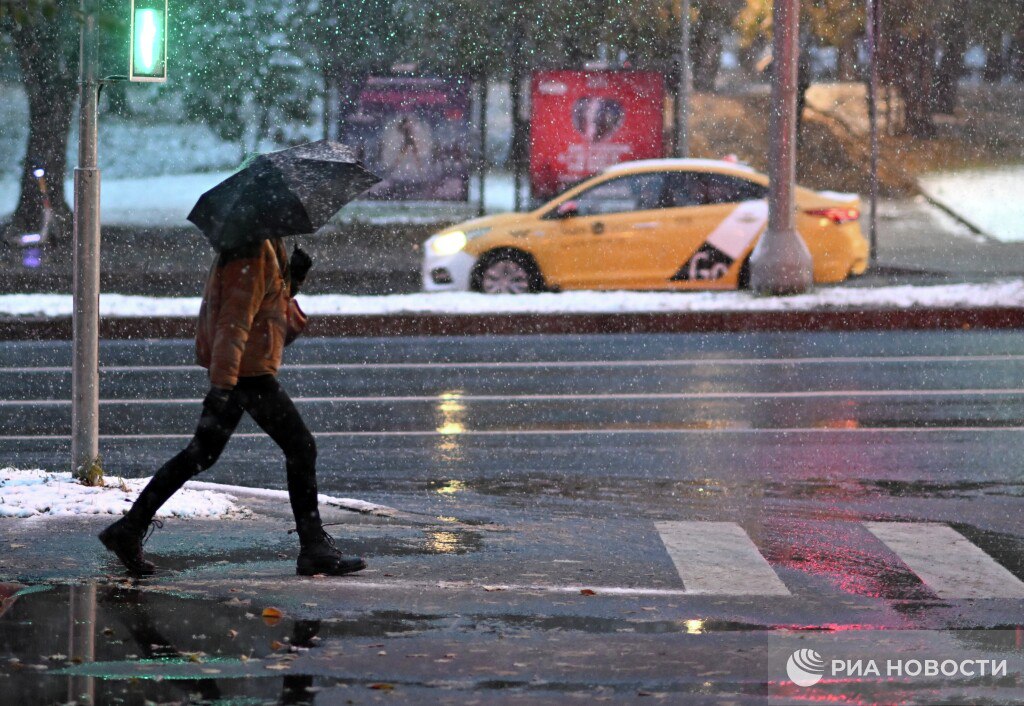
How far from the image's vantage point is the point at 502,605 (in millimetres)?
6566

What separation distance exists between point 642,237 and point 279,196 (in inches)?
516

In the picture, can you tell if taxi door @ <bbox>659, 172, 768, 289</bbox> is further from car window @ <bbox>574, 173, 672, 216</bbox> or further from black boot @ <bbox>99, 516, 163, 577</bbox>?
black boot @ <bbox>99, 516, 163, 577</bbox>

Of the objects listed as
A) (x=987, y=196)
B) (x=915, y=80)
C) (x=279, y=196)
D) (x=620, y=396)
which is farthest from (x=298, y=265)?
(x=915, y=80)

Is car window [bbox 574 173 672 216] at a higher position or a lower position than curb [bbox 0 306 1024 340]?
higher

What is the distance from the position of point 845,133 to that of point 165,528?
3468cm

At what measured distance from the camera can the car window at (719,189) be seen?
1967 cm

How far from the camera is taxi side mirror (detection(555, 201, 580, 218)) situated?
63.6 ft

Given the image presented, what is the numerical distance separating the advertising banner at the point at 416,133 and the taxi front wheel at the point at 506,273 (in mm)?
7818

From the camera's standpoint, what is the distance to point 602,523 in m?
8.43

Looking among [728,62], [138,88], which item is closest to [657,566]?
[138,88]

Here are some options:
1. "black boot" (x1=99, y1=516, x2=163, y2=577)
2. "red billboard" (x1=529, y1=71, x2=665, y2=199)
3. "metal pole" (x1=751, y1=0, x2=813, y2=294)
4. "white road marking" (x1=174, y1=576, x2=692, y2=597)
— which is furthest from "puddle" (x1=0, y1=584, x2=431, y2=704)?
"red billboard" (x1=529, y1=71, x2=665, y2=199)

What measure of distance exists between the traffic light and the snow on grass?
6.60 ft

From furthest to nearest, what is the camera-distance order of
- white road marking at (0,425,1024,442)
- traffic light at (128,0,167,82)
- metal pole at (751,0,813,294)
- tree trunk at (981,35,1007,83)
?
tree trunk at (981,35,1007,83) → metal pole at (751,0,813,294) → white road marking at (0,425,1024,442) → traffic light at (128,0,167,82)

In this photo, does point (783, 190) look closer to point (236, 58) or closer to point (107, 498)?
point (107, 498)
